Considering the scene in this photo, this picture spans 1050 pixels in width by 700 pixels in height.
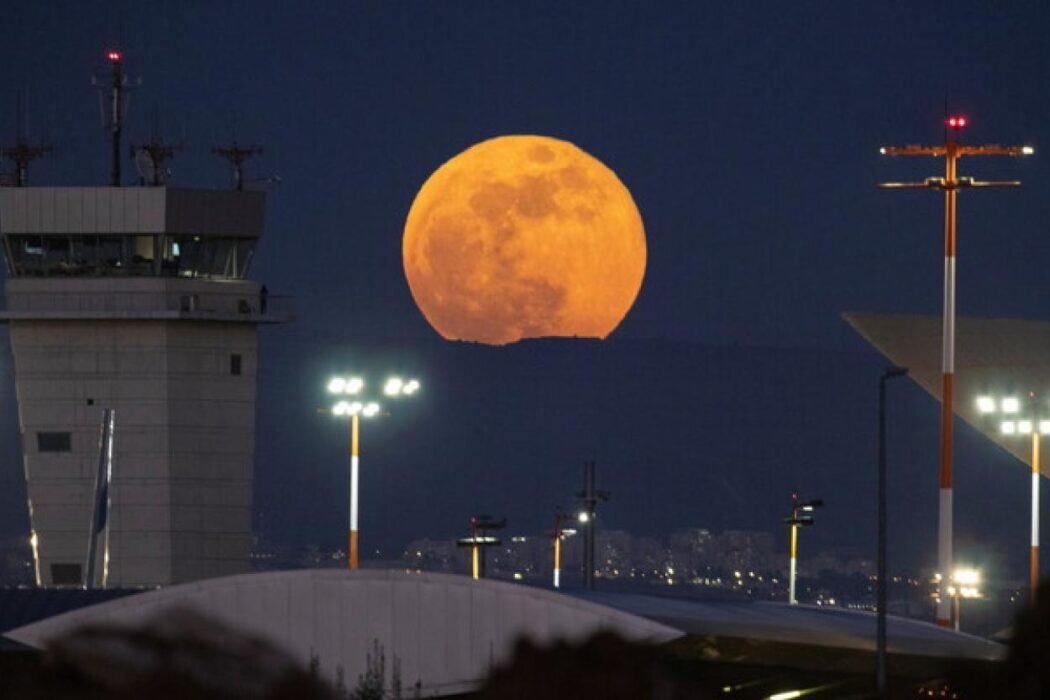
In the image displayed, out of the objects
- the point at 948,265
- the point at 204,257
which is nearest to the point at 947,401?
the point at 948,265

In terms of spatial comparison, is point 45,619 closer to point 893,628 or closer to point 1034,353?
point 893,628

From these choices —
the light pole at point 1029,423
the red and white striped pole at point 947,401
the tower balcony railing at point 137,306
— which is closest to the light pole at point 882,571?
the red and white striped pole at point 947,401

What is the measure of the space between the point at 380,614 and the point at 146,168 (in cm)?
4053

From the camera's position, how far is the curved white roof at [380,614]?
150ft

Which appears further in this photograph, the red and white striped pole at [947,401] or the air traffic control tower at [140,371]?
the air traffic control tower at [140,371]

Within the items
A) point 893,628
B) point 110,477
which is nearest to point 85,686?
point 893,628

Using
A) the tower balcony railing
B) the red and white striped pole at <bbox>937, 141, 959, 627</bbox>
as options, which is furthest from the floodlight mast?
the tower balcony railing

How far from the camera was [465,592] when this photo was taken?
46.2 metres

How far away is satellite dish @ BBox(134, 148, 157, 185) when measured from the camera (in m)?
85.0

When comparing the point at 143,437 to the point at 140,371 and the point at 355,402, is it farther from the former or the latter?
the point at 355,402

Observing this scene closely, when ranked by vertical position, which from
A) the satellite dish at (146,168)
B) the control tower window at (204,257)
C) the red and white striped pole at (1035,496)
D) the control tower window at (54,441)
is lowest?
the red and white striped pole at (1035,496)

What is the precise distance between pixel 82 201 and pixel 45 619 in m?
36.6

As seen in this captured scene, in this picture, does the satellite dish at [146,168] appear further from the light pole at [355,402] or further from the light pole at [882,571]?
the light pole at [882,571]

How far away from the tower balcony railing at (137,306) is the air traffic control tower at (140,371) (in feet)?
0.12
